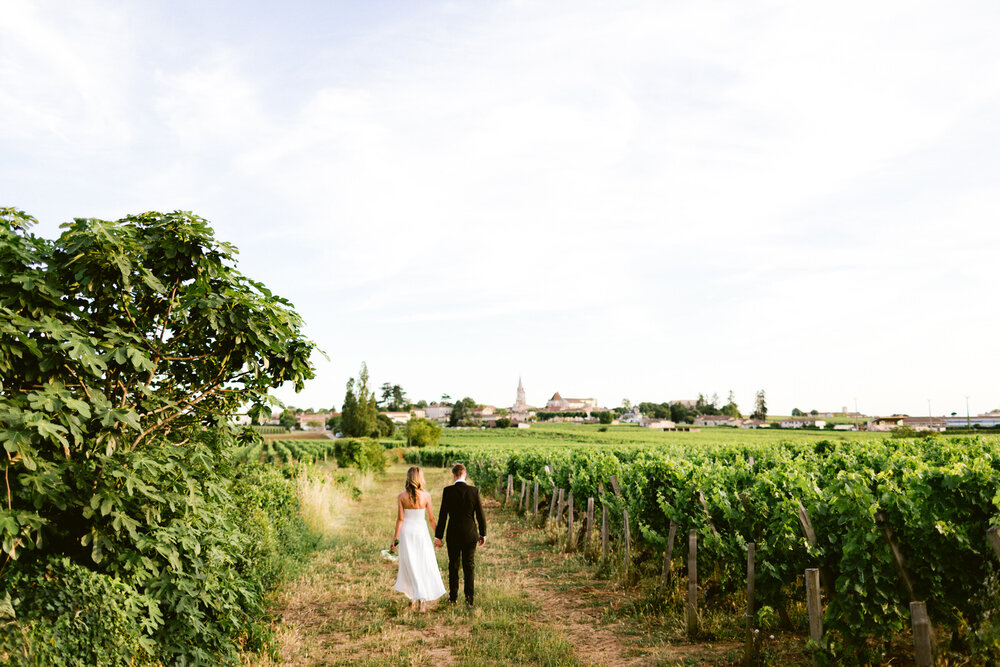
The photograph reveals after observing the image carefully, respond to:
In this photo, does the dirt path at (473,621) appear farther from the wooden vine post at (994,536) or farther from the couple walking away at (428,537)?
the wooden vine post at (994,536)

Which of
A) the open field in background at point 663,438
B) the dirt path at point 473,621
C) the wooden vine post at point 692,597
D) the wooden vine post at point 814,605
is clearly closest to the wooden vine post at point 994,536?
the wooden vine post at point 814,605

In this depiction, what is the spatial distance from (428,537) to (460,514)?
53 cm

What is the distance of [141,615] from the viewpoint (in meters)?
4.52

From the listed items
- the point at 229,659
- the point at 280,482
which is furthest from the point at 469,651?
the point at 280,482

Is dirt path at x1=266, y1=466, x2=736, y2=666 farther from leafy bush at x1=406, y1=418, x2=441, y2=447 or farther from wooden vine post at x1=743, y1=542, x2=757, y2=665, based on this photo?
leafy bush at x1=406, y1=418, x2=441, y2=447

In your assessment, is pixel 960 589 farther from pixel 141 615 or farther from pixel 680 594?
pixel 141 615

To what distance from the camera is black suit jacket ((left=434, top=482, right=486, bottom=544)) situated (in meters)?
7.97

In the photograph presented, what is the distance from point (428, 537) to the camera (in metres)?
7.99

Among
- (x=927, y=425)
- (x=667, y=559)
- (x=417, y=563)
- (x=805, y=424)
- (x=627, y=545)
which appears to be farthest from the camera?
(x=805, y=424)

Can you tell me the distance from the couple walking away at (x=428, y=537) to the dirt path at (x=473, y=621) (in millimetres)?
289

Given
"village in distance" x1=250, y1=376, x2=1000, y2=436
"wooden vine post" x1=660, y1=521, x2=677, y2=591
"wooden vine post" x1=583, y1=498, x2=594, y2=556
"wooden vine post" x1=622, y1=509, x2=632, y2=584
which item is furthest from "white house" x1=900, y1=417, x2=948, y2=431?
"wooden vine post" x1=660, y1=521, x2=677, y2=591

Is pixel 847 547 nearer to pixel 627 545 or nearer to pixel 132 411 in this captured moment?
pixel 627 545

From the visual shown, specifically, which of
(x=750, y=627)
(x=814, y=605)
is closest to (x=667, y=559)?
(x=750, y=627)

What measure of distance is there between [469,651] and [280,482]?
7.32 metres
